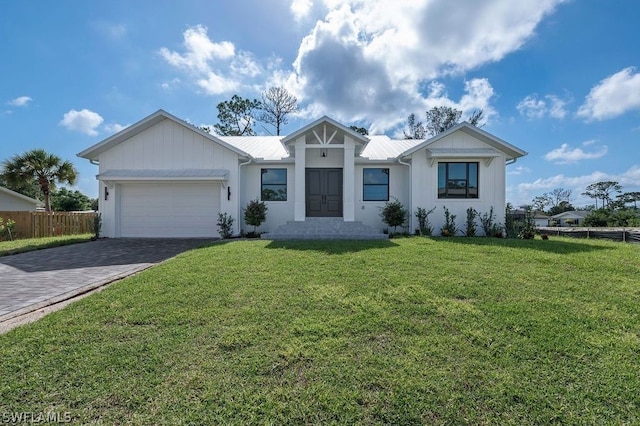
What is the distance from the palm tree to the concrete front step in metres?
16.9

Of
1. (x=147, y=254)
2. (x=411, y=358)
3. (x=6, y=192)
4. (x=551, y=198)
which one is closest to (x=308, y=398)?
(x=411, y=358)

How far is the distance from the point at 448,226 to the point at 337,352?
10.5 metres

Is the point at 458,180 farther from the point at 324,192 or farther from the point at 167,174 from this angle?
the point at 167,174

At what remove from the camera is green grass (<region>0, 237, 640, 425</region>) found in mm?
2332

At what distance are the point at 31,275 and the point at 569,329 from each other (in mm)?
9566

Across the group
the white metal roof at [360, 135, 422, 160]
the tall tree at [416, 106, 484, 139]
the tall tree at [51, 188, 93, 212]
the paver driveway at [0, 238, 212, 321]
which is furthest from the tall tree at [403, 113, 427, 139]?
the tall tree at [51, 188, 93, 212]

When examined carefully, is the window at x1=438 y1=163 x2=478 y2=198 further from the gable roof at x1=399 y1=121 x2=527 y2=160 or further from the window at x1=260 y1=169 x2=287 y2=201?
the window at x1=260 y1=169 x2=287 y2=201

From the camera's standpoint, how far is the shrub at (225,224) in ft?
39.8

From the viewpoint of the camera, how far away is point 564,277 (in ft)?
17.9

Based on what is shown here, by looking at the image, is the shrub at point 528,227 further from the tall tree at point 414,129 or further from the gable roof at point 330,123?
the tall tree at point 414,129

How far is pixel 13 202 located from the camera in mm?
20906

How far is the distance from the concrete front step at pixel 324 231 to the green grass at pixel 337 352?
17.3 feet

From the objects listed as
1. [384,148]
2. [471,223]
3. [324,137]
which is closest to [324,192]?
[324,137]

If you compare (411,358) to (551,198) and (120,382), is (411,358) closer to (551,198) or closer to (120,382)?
(120,382)
